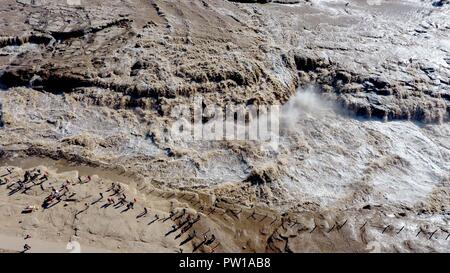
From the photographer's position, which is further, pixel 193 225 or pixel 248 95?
pixel 248 95

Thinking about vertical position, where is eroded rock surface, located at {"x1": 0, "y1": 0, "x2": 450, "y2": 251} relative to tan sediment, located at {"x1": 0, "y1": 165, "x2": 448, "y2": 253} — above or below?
above

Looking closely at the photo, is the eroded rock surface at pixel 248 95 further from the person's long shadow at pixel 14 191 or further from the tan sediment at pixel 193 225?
the person's long shadow at pixel 14 191

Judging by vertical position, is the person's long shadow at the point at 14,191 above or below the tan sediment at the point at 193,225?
above

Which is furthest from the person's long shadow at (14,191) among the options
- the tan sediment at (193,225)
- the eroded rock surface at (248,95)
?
the eroded rock surface at (248,95)

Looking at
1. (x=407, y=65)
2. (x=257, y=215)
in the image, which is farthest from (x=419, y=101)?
(x=257, y=215)

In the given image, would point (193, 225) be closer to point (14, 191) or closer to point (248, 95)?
point (14, 191)

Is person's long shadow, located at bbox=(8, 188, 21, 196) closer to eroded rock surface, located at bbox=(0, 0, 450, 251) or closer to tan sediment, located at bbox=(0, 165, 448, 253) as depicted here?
tan sediment, located at bbox=(0, 165, 448, 253)

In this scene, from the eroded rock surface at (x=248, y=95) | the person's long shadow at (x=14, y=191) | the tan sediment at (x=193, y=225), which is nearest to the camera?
the tan sediment at (x=193, y=225)

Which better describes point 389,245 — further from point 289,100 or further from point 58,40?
point 58,40

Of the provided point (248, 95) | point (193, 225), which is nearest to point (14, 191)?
point (193, 225)

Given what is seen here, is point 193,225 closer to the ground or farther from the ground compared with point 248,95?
closer to the ground

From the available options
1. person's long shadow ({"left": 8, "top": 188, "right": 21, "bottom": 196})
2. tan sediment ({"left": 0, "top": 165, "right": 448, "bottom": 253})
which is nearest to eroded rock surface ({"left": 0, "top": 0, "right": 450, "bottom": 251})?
tan sediment ({"left": 0, "top": 165, "right": 448, "bottom": 253})
